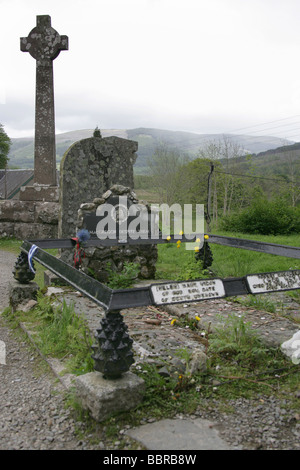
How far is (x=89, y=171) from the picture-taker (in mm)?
7211

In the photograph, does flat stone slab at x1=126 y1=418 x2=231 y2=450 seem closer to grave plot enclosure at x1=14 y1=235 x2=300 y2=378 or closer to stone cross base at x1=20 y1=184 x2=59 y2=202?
grave plot enclosure at x1=14 y1=235 x2=300 y2=378

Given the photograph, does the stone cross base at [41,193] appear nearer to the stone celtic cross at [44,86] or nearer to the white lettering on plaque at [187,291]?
the stone celtic cross at [44,86]

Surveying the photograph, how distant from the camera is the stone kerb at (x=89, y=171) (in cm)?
A: 698

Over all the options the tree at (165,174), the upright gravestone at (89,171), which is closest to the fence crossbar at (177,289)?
the upright gravestone at (89,171)

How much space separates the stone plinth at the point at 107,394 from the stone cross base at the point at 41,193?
8.35 m

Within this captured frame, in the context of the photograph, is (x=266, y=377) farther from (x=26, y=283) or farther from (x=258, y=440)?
(x=26, y=283)

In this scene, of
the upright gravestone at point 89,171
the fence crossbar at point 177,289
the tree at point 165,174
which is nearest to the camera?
the fence crossbar at point 177,289

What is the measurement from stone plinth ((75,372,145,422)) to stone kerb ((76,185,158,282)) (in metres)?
3.31

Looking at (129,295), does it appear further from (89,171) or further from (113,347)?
(89,171)

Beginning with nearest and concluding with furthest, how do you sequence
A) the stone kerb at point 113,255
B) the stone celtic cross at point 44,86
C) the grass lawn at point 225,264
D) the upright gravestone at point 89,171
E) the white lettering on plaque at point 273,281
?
the white lettering on plaque at point 273,281, the stone kerb at point 113,255, the grass lawn at point 225,264, the upright gravestone at point 89,171, the stone celtic cross at point 44,86

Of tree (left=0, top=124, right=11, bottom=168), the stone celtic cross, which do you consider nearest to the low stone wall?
the stone celtic cross

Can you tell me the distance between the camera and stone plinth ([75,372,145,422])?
2.54m

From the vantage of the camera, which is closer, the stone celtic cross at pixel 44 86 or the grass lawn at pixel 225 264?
the grass lawn at pixel 225 264

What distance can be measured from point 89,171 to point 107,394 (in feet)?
16.8
